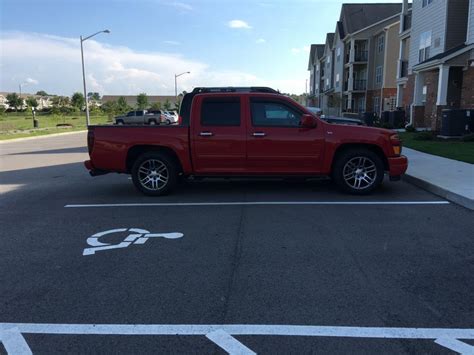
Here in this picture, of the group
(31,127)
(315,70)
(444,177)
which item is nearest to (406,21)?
(444,177)

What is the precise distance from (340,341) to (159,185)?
6.05m

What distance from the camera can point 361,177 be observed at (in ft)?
28.2

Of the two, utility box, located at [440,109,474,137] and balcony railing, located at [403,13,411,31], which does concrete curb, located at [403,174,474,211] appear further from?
balcony railing, located at [403,13,411,31]

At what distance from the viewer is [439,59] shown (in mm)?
20922

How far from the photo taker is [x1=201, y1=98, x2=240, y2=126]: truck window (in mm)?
8680

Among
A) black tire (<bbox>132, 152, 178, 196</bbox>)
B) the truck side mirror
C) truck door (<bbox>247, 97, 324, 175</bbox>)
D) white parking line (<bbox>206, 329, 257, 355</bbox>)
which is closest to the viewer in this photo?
white parking line (<bbox>206, 329, 257, 355</bbox>)

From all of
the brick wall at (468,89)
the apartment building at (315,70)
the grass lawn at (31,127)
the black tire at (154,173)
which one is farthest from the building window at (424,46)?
the apartment building at (315,70)

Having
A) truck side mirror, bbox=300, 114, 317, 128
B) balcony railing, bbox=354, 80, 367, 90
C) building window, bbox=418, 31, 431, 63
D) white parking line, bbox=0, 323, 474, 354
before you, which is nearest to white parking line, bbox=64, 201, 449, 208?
truck side mirror, bbox=300, 114, 317, 128

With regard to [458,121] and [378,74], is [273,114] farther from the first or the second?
[378,74]

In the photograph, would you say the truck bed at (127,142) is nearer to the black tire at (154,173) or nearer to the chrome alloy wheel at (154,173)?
the black tire at (154,173)

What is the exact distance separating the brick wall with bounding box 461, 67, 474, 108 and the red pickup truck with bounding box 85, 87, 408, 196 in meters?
14.1

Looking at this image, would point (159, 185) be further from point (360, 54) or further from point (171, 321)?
point (360, 54)

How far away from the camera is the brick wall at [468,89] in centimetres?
2025

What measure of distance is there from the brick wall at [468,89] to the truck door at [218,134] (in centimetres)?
1575
